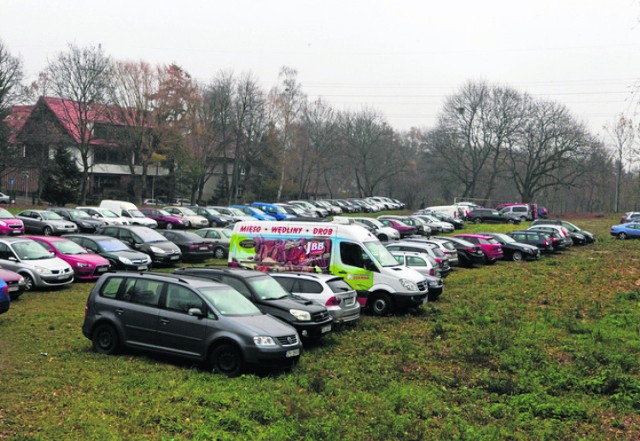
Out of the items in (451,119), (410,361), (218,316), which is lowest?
(410,361)

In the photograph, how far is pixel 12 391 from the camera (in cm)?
837

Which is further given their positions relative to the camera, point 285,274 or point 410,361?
point 285,274

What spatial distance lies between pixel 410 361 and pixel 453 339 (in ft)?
7.20

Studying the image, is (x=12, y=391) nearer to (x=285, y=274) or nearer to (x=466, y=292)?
(x=285, y=274)

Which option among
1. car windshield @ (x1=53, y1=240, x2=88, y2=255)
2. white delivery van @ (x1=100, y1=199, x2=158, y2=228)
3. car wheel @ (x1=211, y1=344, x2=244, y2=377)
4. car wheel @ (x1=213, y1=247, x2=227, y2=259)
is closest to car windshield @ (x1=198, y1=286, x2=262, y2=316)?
car wheel @ (x1=211, y1=344, x2=244, y2=377)

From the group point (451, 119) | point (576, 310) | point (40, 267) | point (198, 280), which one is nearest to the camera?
point (198, 280)

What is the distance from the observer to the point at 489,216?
50.4 meters

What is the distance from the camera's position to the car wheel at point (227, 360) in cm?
958

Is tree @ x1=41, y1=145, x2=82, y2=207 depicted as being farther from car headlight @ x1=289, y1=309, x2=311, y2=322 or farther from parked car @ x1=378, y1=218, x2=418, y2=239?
car headlight @ x1=289, y1=309, x2=311, y2=322

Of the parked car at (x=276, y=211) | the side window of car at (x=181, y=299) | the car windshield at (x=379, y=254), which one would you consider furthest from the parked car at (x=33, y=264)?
the parked car at (x=276, y=211)

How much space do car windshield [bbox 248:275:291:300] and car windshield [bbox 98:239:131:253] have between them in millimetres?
10228

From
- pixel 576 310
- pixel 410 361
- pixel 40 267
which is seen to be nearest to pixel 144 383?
pixel 410 361

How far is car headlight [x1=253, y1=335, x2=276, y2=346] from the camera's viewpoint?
952 centimetres

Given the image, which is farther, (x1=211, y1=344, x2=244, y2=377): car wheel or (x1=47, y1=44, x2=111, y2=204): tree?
(x1=47, y1=44, x2=111, y2=204): tree
